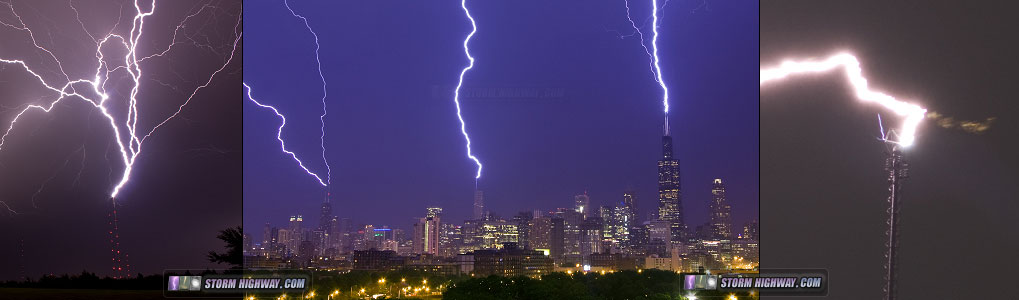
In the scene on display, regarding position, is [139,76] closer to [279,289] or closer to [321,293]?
[279,289]

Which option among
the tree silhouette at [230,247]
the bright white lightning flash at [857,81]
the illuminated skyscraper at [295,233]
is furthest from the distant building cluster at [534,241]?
the bright white lightning flash at [857,81]

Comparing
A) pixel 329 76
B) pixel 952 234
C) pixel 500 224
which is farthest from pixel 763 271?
pixel 500 224

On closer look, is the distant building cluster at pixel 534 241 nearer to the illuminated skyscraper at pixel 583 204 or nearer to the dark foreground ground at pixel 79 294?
the illuminated skyscraper at pixel 583 204

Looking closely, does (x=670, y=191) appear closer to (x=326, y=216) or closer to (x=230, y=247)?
(x=326, y=216)

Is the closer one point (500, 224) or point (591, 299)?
point (500, 224)

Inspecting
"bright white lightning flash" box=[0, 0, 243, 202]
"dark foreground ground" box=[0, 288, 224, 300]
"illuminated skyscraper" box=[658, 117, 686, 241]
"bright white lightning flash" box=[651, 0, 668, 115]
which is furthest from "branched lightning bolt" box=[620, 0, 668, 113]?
"dark foreground ground" box=[0, 288, 224, 300]

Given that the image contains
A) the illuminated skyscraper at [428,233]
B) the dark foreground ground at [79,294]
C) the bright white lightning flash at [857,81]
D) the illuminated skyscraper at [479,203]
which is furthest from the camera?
the illuminated skyscraper at [428,233]
